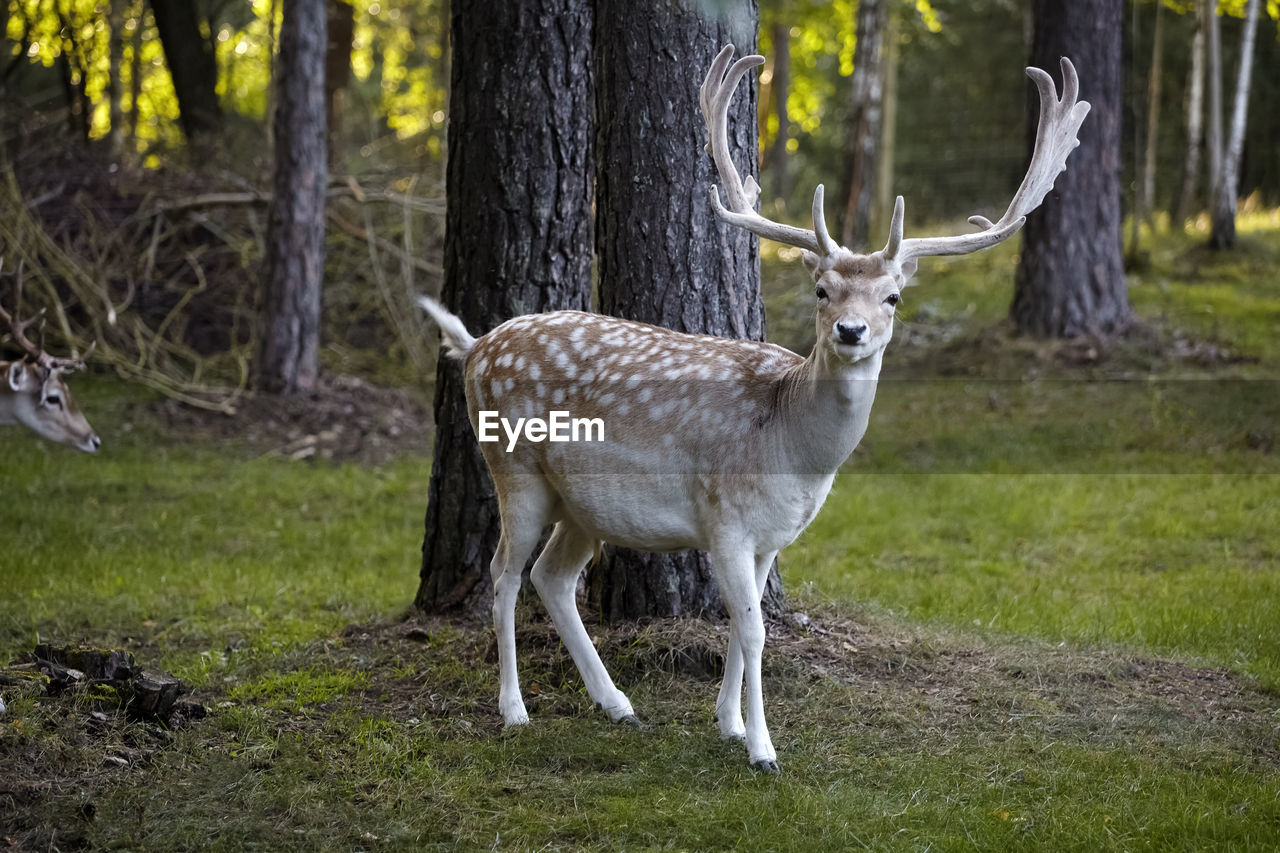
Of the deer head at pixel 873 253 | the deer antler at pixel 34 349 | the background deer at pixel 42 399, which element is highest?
the deer head at pixel 873 253

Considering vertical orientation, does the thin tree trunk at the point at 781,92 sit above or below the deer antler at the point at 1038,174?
above

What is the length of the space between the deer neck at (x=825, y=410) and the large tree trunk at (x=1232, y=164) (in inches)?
435

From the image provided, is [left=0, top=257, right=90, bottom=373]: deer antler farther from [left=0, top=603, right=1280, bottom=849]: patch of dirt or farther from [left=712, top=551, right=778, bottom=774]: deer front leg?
[left=712, top=551, right=778, bottom=774]: deer front leg

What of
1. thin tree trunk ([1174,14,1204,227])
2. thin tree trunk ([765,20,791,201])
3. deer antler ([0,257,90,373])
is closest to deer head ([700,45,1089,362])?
deer antler ([0,257,90,373])

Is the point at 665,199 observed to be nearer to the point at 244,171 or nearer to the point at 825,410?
the point at 825,410

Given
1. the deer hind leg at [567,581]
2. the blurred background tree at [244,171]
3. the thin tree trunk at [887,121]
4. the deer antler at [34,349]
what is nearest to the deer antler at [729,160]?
the deer hind leg at [567,581]

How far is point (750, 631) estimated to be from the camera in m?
4.33

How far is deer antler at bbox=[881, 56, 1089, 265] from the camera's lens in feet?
13.9

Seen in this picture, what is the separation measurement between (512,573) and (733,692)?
0.92 metres

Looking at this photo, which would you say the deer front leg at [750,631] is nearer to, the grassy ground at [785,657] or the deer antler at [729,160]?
the grassy ground at [785,657]

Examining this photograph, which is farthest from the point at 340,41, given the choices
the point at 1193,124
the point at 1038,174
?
the point at 1038,174

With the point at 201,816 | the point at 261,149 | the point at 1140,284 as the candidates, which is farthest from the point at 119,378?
the point at 1140,284

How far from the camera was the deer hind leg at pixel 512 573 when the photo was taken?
15.8ft

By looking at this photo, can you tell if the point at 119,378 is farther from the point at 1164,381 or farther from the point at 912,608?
the point at 1164,381
